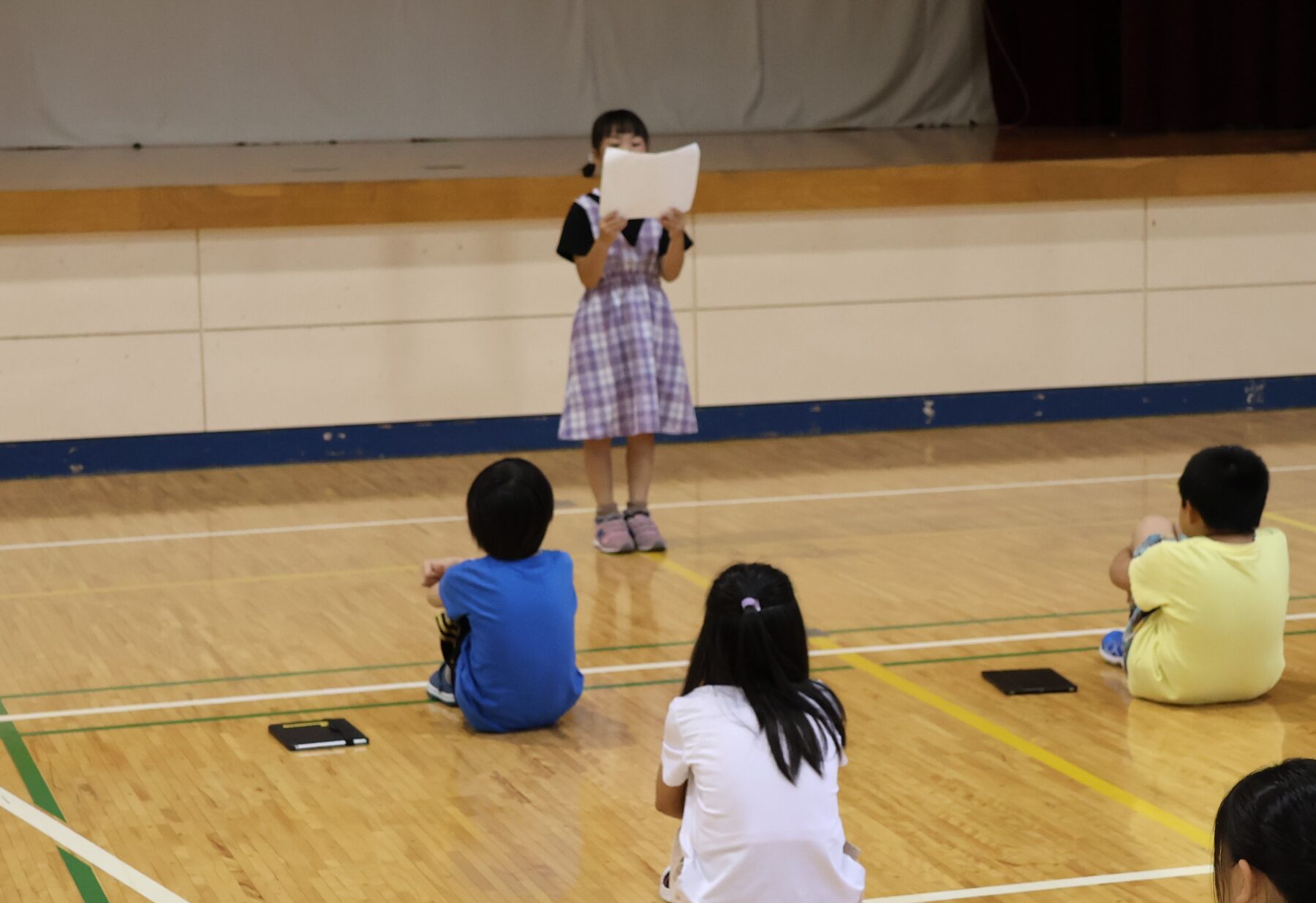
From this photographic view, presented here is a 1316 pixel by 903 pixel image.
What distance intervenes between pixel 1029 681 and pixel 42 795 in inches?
76.7

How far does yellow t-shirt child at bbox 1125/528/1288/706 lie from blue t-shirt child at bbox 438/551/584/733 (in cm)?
114

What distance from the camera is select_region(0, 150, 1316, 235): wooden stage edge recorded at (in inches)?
255

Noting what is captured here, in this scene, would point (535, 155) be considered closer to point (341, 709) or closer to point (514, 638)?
point (341, 709)

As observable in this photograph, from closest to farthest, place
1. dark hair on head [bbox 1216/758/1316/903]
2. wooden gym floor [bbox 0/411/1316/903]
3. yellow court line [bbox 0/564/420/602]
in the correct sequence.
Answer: dark hair on head [bbox 1216/758/1316/903]
wooden gym floor [bbox 0/411/1316/903]
yellow court line [bbox 0/564/420/602]

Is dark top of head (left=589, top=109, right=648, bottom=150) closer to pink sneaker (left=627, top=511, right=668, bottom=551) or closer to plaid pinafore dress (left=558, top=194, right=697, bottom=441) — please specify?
plaid pinafore dress (left=558, top=194, right=697, bottom=441)

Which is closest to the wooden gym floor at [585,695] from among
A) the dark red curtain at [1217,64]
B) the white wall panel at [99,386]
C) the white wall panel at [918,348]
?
the white wall panel at [99,386]

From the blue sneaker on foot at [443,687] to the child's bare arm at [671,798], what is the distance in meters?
1.41

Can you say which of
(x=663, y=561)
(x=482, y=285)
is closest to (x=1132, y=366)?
(x=482, y=285)

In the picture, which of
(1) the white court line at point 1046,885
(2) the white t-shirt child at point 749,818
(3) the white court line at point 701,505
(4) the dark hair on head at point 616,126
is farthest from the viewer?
(3) the white court line at point 701,505

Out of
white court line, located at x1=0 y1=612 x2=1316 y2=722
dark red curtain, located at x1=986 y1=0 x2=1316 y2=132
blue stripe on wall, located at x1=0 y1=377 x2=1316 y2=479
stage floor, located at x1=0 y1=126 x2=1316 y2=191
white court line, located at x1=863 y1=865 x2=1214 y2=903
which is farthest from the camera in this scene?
dark red curtain, located at x1=986 y1=0 x2=1316 y2=132

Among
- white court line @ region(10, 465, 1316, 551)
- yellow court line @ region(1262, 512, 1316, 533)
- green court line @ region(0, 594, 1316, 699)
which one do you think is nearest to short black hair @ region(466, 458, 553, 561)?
green court line @ region(0, 594, 1316, 699)

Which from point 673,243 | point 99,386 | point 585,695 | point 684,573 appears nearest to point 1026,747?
point 585,695

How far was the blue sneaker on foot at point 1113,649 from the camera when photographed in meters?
4.02

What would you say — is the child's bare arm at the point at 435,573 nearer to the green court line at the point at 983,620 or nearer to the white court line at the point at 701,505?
the green court line at the point at 983,620
